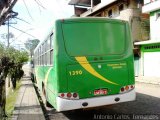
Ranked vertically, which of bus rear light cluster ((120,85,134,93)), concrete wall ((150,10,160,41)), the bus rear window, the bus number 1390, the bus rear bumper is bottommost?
the bus rear bumper

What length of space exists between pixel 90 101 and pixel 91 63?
1.08 metres

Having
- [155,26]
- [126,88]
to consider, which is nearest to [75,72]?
[126,88]

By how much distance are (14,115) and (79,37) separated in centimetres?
350

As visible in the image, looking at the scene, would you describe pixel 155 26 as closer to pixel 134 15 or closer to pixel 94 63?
pixel 134 15

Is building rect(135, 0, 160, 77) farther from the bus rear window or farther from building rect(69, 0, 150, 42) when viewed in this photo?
the bus rear window

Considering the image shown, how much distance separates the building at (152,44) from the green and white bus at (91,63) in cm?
1628

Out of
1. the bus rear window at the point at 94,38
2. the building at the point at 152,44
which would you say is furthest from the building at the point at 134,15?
the bus rear window at the point at 94,38

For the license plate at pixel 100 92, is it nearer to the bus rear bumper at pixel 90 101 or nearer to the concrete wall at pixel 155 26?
the bus rear bumper at pixel 90 101

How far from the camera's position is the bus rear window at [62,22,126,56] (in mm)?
8508

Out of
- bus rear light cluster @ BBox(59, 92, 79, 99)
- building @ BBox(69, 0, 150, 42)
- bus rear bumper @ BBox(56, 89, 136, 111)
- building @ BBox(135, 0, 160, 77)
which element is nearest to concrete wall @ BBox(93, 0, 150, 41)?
building @ BBox(69, 0, 150, 42)

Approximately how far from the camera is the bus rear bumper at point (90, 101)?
26.7 feet

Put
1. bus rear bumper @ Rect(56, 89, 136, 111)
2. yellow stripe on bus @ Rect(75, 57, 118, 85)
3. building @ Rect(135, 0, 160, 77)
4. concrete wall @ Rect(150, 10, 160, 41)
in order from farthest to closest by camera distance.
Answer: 1. concrete wall @ Rect(150, 10, 160, 41)
2. building @ Rect(135, 0, 160, 77)
3. yellow stripe on bus @ Rect(75, 57, 118, 85)
4. bus rear bumper @ Rect(56, 89, 136, 111)

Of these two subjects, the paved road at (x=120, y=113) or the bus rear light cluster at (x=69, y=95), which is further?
the paved road at (x=120, y=113)

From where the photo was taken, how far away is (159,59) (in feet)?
83.6
